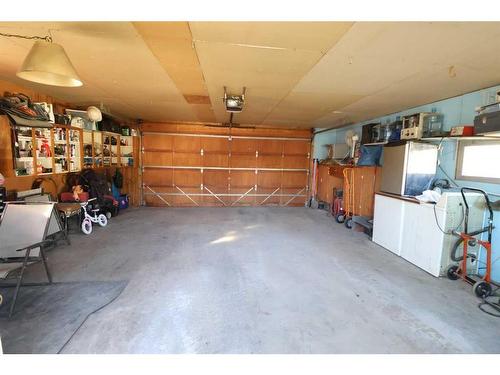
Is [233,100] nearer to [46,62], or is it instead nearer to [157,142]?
[46,62]

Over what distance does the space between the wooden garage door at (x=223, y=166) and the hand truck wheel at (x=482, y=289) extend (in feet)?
17.2

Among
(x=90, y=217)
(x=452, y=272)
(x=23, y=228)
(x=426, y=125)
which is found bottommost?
(x=452, y=272)

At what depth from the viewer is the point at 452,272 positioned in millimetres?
2832

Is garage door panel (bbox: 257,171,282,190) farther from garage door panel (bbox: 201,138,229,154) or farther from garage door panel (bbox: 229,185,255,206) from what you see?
garage door panel (bbox: 201,138,229,154)

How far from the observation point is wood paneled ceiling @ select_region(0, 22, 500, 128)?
1769mm

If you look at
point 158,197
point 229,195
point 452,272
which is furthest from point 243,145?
point 452,272

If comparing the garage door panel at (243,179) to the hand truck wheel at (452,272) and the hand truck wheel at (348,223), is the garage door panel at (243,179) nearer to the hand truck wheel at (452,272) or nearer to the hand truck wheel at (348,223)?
the hand truck wheel at (348,223)

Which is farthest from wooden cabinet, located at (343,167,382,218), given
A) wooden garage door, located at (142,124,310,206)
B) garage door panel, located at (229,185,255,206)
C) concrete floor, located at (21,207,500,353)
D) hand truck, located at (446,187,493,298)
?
garage door panel, located at (229,185,255,206)

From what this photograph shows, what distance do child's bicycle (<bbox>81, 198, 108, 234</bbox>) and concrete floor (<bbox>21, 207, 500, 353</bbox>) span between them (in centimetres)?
17

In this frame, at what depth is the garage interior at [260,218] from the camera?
1.81m

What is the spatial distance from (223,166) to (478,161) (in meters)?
5.58
